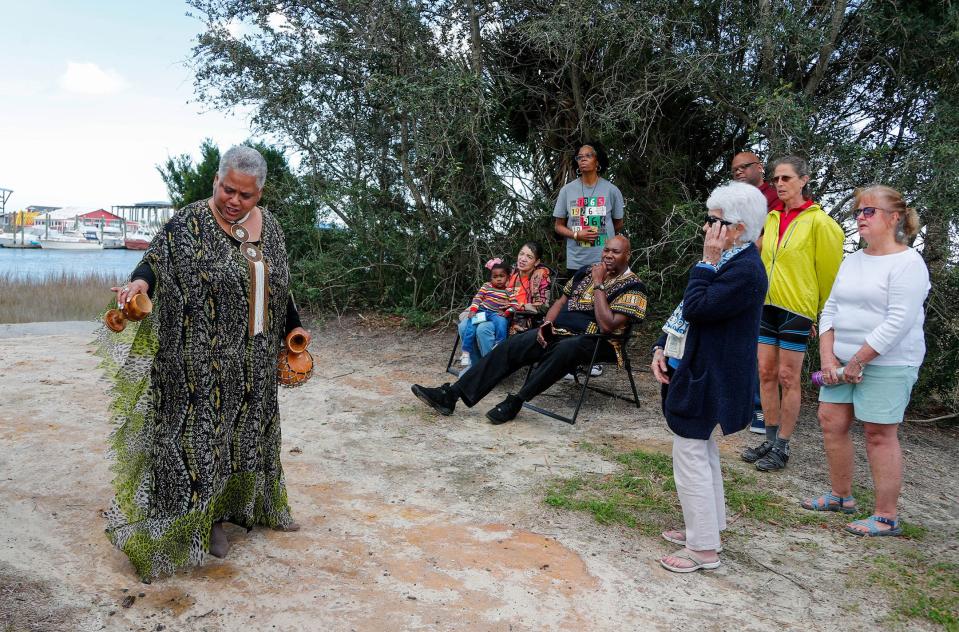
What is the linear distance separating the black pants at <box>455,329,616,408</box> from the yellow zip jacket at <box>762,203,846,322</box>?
1393 mm

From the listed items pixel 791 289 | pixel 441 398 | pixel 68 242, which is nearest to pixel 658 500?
pixel 791 289

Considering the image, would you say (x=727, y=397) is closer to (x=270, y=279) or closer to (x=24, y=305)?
(x=270, y=279)

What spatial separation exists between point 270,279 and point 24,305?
10.6 metres

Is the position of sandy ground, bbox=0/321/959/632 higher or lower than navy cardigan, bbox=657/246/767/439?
lower

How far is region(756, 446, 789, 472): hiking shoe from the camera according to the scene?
4.28 meters

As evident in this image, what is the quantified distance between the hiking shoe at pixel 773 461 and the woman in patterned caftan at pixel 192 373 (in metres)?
2.94

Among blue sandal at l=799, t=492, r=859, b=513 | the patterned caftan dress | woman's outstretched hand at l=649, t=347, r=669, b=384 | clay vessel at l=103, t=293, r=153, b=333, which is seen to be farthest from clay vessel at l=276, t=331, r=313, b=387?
blue sandal at l=799, t=492, r=859, b=513

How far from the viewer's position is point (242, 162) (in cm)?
281

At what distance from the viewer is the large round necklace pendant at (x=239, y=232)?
292 cm

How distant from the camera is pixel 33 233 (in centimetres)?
4238

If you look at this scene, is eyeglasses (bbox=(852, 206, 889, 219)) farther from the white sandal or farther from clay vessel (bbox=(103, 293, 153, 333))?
clay vessel (bbox=(103, 293, 153, 333))

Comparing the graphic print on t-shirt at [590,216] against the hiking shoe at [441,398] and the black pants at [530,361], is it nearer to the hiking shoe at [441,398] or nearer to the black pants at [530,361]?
the black pants at [530,361]

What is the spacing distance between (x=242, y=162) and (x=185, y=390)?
0.92 metres

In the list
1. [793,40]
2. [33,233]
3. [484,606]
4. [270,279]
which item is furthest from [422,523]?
[33,233]
